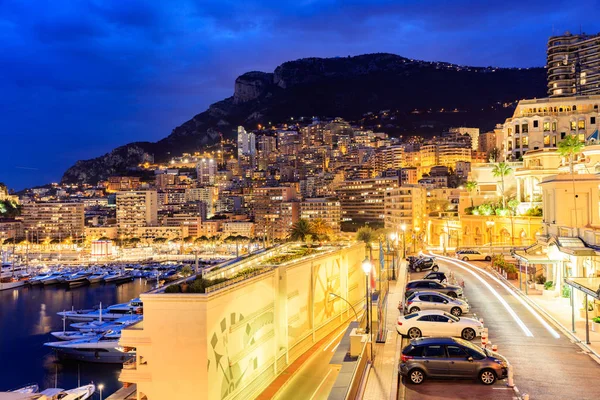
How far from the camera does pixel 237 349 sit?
17781 mm

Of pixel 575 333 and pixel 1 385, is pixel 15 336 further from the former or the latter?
pixel 575 333

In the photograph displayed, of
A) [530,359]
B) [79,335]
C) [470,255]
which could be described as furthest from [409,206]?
[530,359]

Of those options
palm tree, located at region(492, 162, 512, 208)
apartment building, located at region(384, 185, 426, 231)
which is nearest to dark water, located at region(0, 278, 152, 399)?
apartment building, located at region(384, 185, 426, 231)

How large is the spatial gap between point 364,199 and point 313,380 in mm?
125267

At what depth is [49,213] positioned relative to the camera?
170 metres

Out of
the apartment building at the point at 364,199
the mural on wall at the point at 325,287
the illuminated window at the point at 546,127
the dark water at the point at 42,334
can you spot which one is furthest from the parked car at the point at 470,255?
the apartment building at the point at 364,199

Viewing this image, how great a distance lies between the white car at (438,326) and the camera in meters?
16.6

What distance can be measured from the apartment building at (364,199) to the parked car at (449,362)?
410ft

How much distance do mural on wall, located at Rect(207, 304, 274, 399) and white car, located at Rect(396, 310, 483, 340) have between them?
5232mm

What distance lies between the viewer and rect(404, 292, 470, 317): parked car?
19.7 metres

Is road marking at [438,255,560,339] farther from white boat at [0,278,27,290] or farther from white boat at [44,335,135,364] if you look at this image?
white boat at [0,278,27,290]

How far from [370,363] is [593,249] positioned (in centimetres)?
1191

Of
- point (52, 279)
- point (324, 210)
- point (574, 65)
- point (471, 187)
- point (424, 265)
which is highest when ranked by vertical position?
point (574, 65)

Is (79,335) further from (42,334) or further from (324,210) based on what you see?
(324,210)
